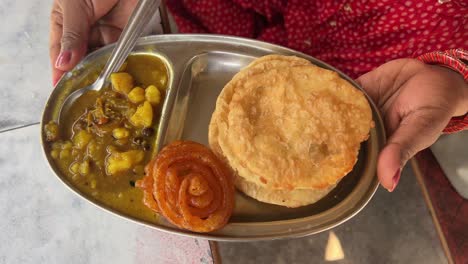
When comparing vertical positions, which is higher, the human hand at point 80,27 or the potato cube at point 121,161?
the human hand at point 80,27

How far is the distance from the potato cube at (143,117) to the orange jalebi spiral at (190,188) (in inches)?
7.9

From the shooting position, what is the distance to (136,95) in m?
1.43

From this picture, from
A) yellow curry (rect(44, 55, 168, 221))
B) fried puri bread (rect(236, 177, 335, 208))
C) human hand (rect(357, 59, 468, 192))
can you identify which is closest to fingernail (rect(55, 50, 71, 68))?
yellow curry (rect(44, 55, 168, 221))

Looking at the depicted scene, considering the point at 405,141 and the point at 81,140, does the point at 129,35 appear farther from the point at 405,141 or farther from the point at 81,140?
the point at 405,141

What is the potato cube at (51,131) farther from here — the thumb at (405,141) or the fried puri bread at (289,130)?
the thumb at (405,141)

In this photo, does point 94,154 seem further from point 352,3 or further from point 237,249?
point 352,3

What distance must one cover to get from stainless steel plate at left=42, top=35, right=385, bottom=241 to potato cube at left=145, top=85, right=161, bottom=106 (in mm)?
39

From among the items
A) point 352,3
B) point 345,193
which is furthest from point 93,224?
point 352,3

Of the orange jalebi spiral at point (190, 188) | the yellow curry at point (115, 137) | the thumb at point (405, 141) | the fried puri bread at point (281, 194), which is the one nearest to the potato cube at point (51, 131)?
the yellow curry at point (115, 137)

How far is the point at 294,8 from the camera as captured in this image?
159 centimetres

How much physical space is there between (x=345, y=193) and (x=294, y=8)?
74 centimetres

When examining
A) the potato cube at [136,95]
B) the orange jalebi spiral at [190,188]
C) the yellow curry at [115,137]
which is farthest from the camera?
the potato cube at [136,95]

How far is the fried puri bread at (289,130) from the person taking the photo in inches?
46.7

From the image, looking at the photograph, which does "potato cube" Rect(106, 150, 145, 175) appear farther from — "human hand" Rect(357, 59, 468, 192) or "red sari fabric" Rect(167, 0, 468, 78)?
"human hand" Rect(357, 59, 468, 192)
